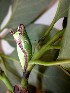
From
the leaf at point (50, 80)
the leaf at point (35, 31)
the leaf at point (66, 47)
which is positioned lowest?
the leaf at point (50, 80)

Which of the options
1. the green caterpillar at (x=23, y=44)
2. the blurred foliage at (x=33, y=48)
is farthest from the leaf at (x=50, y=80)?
the green caterpillar at (x=23, y=44)

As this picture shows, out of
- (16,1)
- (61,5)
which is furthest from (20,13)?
(61,5)

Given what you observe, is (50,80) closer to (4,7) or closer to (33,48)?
(33,48)

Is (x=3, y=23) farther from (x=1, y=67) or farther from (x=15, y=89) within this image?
(x=15, y=89)

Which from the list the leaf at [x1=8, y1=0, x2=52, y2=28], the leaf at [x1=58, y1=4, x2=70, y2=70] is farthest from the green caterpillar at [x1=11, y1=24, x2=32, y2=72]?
the leaf at [x1=8, y1=0, x2=52, y2=28]

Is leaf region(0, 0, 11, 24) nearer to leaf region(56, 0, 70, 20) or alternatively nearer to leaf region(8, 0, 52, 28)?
leaf region(8, 0, 52, 28)

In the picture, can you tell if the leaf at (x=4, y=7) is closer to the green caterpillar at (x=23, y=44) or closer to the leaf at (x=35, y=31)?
the leaf at (x=35, y=31)
